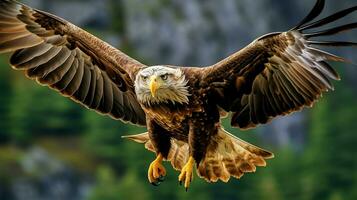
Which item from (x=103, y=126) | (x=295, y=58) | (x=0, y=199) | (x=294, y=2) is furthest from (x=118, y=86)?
(x=294, y=2)

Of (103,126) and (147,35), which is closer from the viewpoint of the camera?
(103,126)

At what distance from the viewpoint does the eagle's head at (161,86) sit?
1448 cm

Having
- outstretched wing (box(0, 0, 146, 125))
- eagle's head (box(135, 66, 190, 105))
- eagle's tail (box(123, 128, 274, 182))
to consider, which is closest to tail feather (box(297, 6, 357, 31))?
eagle's head (box(135, 66, 190, 105))

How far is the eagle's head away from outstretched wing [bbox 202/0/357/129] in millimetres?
295

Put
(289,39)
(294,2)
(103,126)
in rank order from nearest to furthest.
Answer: (289,39) < (103,126) < (294,2)

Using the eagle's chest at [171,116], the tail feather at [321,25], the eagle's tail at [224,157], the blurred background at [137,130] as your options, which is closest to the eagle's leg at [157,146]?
the eagle's chest at [171,116]

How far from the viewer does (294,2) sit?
112m

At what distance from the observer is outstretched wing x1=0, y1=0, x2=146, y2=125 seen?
628 inches

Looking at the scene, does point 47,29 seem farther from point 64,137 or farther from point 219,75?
point 64,137

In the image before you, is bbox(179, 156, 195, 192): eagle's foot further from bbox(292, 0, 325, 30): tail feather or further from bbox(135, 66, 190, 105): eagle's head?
bbox(292, 0, 325, 30): tail feather

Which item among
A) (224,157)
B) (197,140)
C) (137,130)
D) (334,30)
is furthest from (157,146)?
(137,130)

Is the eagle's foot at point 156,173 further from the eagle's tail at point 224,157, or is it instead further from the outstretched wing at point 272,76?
the outstretched wing at point 272,76

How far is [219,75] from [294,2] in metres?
→ 97.6

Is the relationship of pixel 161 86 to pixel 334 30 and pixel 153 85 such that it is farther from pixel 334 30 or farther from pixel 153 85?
pixel 334 30
